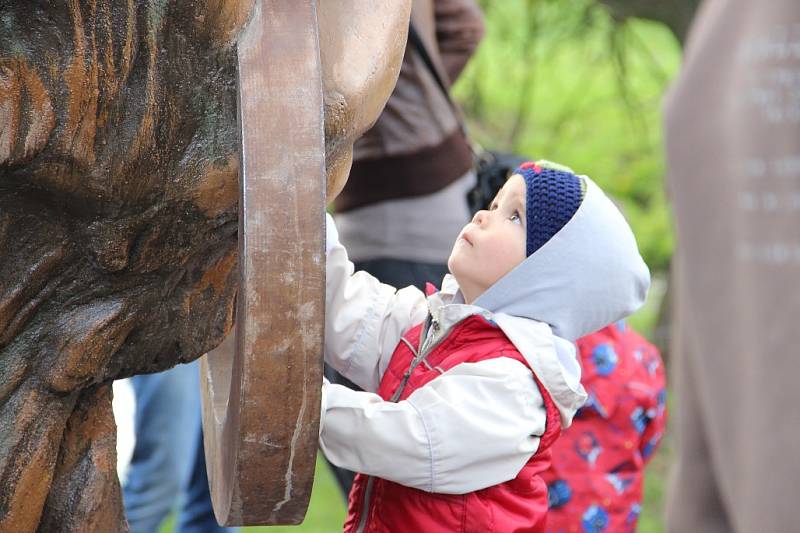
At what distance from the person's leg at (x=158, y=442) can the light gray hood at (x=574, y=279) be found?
5.17ft

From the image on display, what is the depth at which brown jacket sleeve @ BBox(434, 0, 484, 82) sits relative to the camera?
2.74 m

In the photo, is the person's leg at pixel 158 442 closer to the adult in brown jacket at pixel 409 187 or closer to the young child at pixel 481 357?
the adult in brown jacket at pixel 409 187

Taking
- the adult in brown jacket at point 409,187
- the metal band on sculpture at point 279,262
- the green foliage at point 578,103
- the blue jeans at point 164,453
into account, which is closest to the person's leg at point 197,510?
the blue jeans at point 164,453

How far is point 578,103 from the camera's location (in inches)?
254

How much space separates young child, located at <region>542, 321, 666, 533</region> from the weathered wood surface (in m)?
0.92

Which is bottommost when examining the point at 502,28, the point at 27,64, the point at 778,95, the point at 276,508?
the point at 502,28

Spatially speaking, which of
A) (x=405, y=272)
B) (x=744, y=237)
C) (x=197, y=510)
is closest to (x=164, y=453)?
(x=197, y=510)

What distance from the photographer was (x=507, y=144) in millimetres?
6406

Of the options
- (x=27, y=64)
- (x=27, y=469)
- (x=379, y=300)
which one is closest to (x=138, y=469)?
(x=379, y=300)

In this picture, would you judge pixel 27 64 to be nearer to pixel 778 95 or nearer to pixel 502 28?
pixel 778 95

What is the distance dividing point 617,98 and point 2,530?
17.8 feet

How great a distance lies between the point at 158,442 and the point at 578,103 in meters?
3.92

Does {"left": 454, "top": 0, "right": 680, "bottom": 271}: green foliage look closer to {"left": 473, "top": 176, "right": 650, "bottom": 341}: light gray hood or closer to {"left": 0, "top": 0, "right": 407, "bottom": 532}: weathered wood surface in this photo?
{"left": 473, "top": 176, "right": 650, "bottom": 341}: light gray hood

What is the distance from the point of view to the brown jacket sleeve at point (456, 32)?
9.00 feet
